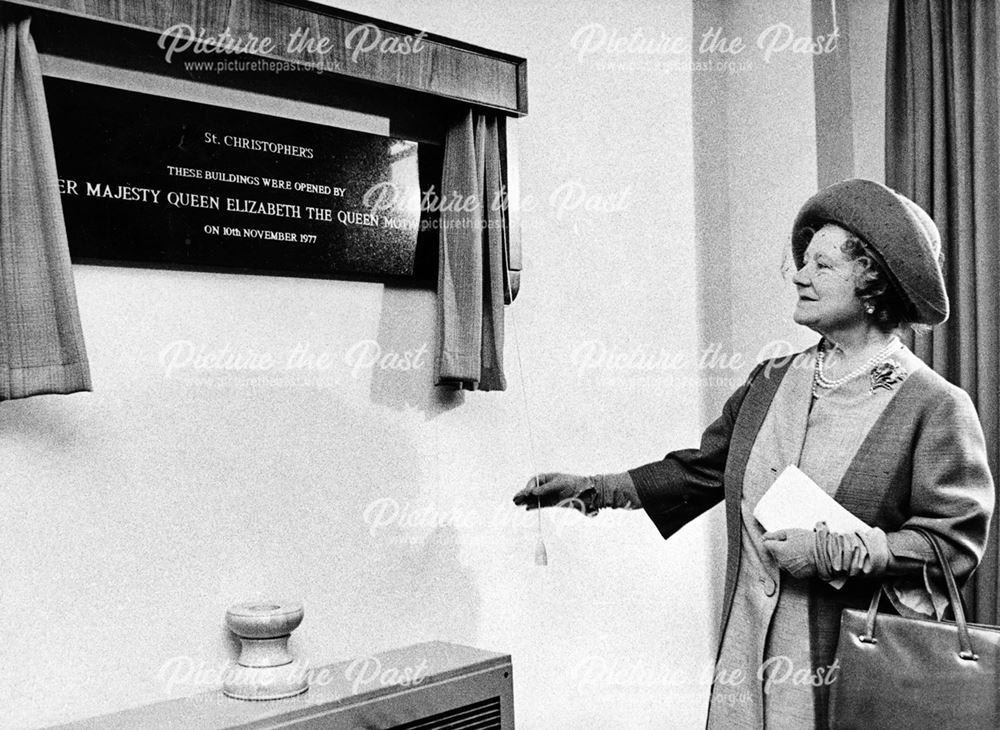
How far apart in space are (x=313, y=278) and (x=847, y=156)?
5.68 ft

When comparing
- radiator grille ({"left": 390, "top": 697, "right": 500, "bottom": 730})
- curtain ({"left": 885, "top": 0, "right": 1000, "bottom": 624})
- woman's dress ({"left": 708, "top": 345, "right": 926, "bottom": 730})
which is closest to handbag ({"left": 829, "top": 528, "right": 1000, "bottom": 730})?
woman's dress ({"left": 708, "top": 345, "right": 926, "bottom": 730})

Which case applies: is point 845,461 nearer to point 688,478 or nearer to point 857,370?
point 857,370

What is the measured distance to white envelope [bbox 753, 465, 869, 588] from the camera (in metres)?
1.87

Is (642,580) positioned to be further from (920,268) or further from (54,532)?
(54,532)

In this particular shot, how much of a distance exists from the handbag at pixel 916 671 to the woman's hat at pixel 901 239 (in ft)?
1.47

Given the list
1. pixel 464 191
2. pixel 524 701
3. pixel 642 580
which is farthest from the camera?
pixel 642 580

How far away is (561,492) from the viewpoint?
227cm

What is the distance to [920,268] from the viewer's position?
6.27ft

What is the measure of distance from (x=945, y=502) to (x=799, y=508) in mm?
259

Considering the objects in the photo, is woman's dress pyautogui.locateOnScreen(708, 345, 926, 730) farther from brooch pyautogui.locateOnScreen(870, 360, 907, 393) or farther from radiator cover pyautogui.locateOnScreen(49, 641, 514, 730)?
radiator cover pyautogui.locateOnScreen(49, 641, 514, 730)

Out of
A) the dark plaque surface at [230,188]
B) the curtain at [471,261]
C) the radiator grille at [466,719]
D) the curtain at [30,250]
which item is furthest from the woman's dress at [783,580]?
the curtain at [30,250]

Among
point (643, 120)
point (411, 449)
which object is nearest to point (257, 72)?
point (411, 449)

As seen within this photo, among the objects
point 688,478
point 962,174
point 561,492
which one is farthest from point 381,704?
point 962,174

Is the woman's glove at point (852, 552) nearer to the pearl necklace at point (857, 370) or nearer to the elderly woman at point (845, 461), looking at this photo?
the elderly woman at point (845, 461)
